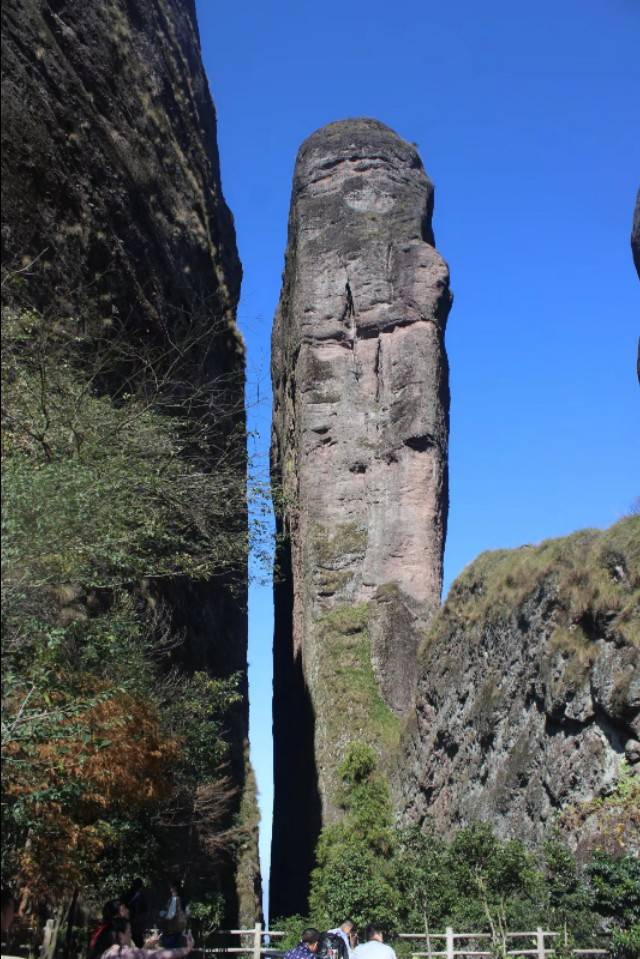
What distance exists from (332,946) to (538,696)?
12.0 meters

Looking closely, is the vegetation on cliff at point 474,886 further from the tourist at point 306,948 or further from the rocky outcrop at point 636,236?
the rocky outcrop at point 636,236

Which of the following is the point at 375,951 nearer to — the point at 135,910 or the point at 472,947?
the point at 135,910

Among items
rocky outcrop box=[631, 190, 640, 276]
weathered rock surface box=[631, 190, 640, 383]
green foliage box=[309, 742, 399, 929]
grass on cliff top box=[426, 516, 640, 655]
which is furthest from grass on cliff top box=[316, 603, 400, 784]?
rocky outcrop box=[631, 190, 640, 276]

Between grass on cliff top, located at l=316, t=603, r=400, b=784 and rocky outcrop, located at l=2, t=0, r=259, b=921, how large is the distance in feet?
17.9

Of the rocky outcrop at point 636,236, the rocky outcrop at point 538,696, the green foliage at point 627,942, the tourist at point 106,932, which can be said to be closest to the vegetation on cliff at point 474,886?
the green foliage at point 627,942

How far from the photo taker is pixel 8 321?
11578mm

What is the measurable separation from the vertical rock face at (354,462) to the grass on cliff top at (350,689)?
0.19ft

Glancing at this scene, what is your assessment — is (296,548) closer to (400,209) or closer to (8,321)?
(400,209)

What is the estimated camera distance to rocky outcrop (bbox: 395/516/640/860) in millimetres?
18406

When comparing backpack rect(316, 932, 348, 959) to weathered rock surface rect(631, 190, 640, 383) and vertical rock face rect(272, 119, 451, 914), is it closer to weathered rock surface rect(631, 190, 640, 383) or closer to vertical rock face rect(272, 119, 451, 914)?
vertical rock face rect(272, 119, 451, 914)

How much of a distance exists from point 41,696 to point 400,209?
1536 inches

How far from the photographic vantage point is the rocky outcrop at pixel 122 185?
16.6 m

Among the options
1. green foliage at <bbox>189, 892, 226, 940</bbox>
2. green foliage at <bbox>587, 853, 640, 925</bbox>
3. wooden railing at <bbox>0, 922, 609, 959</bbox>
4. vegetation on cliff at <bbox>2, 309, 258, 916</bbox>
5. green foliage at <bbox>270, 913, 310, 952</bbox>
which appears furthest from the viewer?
green foliage at <bbox>270, 913, 310, 952</bbox>

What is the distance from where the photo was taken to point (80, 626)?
38.8ft
